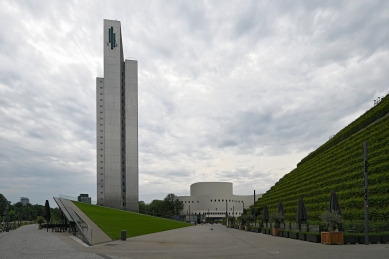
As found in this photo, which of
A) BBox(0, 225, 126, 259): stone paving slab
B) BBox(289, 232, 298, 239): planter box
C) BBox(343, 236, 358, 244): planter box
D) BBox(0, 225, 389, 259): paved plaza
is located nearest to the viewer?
BBox(0, 225, 389, 259): paved plaza

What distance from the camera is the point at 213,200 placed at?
166 meters

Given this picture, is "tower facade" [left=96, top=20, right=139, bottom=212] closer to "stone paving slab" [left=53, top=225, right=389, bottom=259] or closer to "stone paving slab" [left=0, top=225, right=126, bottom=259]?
"stone paving slab" [left=0, top=225, right=126, bottom=259]

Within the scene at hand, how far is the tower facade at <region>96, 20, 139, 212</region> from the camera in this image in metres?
85.9

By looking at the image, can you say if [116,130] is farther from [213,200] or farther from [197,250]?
[213,200]

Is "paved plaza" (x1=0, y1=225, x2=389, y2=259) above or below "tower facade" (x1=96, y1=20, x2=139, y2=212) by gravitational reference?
below

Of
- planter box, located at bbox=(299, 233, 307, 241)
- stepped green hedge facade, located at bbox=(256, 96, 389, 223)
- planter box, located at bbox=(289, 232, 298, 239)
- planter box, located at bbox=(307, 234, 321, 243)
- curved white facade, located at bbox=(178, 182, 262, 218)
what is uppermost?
stepped green hedge facade, located at bbox=(256, 96, 389, 223)

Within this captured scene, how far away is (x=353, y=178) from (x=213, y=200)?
5351 inches

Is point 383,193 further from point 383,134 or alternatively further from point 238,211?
point 238,211

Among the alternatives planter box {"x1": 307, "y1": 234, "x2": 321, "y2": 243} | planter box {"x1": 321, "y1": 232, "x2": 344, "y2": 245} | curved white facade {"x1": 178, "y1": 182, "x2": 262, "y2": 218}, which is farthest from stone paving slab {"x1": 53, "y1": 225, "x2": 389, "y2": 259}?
curved white facade {"x1": 178, "y1": 182, "x2": 262, "y2": 218}

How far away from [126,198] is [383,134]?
68.8 meters

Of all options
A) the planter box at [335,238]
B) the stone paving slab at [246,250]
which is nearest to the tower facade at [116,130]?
the stone paving slab at [246,250]

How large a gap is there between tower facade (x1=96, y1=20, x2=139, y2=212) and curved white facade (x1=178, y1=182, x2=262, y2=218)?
77.2m

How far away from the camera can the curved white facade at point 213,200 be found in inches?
6516

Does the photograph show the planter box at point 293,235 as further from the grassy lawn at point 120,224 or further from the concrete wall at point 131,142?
the concrete wall at point 131,142
